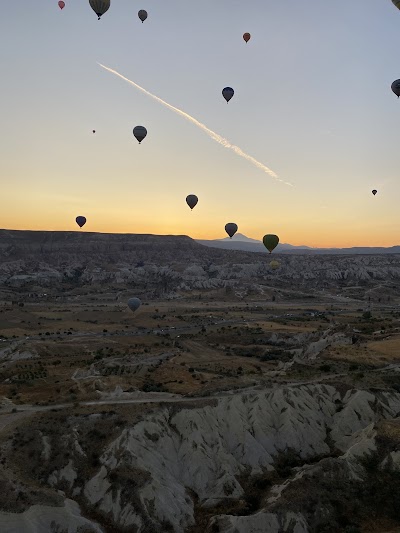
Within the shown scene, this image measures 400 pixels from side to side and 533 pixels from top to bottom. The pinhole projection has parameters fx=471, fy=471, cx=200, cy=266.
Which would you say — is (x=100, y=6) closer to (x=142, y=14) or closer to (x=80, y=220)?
(x=142, y=14)

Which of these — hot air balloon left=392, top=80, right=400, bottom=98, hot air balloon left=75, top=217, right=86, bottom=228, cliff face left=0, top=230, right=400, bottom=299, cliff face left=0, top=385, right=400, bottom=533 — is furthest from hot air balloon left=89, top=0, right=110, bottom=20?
cliff face left=0, top=230, right=400, bottom=299

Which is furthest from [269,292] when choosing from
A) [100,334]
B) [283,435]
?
[283,435]

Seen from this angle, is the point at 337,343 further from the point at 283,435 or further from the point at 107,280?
the point at 107,280

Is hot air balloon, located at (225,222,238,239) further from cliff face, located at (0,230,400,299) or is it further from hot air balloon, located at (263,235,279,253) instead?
cliff face, located at (0,230,400,299)

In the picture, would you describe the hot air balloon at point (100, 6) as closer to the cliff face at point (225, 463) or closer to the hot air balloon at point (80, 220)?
the cliff face at point (225, 463)

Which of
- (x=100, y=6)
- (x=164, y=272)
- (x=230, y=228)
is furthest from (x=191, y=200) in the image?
(x=164, y=272)

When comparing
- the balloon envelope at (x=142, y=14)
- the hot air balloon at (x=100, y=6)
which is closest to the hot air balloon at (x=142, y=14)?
the balloon envelope at (x=142, y=14)
